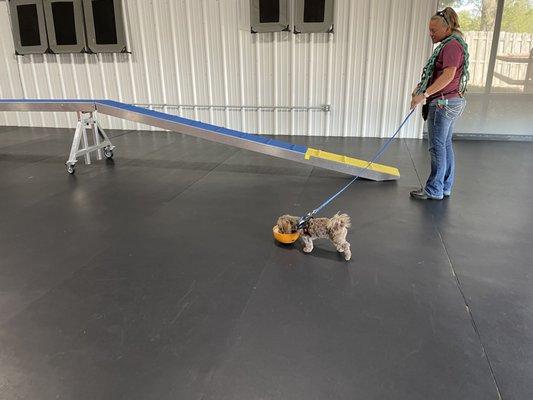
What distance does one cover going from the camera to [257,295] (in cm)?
206

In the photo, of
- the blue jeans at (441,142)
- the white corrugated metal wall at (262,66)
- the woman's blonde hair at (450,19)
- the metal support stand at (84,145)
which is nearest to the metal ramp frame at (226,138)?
the metal support stand at (84,145)

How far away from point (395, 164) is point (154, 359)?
3702mm

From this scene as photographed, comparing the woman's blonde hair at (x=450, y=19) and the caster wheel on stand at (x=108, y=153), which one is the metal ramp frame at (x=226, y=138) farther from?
the woman's blonde hair at (x=450, y=19)

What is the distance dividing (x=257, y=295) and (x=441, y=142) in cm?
205

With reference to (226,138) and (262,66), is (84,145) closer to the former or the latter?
(226,138)

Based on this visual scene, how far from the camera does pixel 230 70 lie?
624cm

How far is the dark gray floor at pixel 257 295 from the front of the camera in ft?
5.01

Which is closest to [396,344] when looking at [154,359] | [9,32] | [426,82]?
[154,359]

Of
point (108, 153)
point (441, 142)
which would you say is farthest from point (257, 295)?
point (108, 153)

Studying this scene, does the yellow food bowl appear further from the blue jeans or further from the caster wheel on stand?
the caster wheel on stand

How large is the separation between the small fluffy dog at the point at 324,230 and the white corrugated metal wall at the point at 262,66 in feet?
13.3

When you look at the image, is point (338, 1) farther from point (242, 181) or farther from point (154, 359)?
point (154, 359)

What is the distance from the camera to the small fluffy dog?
2332 millimetres

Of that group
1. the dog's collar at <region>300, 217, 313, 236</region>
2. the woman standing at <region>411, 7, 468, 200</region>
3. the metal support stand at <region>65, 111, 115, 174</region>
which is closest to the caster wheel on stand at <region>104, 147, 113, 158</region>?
the metal support stand at <region>65, 111, 115, 174</region>
